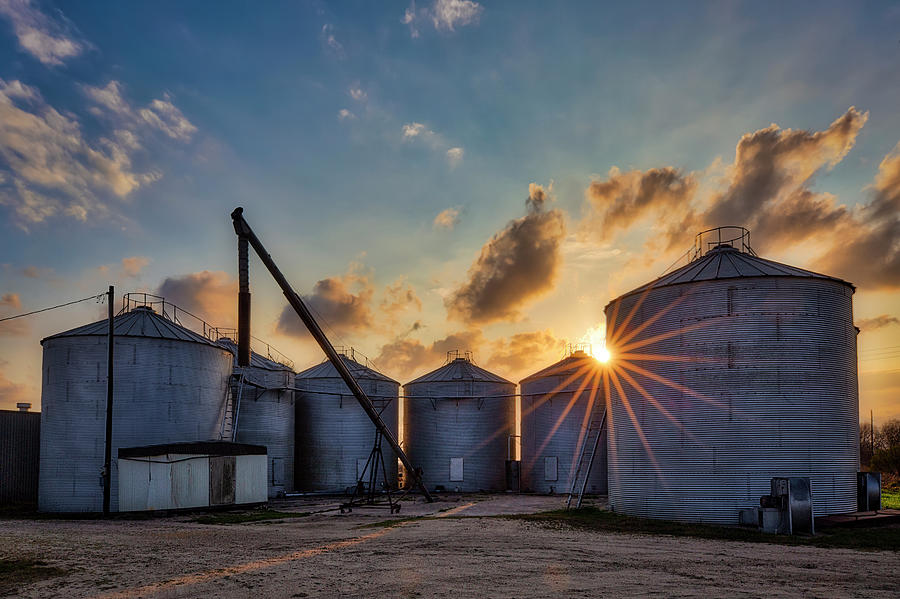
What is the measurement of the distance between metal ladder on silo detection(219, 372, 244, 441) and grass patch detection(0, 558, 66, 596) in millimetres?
20846

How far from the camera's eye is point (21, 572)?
1694 centimetres

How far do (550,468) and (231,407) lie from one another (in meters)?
20.6

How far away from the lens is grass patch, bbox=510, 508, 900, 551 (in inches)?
853

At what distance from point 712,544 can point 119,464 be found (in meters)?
25.2

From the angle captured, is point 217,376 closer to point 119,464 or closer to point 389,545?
point 119,464

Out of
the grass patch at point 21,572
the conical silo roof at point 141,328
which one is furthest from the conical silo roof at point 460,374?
the grass patch at point 21,572

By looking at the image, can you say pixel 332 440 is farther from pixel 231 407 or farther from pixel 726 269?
pixel 726 269

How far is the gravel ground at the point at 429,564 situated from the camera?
14.7m

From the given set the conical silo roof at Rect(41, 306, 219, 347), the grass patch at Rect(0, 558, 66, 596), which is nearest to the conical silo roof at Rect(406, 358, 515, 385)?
the conical silo roof at Rect(41, 306, 219, 347)

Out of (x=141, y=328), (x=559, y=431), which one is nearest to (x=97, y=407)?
(x=141, y=328)

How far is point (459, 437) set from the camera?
5122cm

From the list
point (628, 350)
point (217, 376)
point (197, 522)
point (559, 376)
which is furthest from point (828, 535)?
point (217, 376)

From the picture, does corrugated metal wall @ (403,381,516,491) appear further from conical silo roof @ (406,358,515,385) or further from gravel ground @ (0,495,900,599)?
gravel ground @ (0,495,900,599)

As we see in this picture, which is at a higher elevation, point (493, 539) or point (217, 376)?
point (217, 376)
